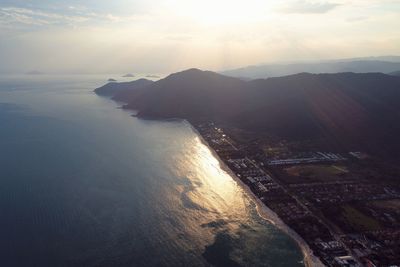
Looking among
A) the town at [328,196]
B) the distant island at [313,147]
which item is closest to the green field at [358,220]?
the town at [328,196]

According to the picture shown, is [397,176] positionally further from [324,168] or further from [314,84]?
[314,84]

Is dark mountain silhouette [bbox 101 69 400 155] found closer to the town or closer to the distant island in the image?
the distant island

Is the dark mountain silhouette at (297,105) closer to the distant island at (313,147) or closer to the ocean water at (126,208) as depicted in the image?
the distant island at (313,147)

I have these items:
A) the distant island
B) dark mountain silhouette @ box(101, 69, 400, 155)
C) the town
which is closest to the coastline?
the distant island

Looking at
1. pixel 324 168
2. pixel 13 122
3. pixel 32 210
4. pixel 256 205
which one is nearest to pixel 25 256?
pixel 32 210

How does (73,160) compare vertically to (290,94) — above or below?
below

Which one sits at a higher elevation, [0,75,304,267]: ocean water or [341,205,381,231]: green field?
[0,75,304,267]: ocean water

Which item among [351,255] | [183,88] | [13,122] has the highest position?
[183,88]

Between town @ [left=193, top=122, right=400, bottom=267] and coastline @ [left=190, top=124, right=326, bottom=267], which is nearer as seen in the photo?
coastline @ [left=190, top=124, right=326, bottom=267]
